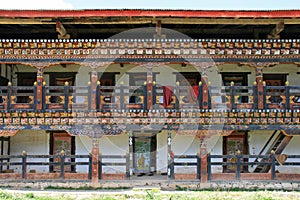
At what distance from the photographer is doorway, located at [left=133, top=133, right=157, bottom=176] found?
14141mm

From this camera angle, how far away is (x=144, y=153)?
1433cm

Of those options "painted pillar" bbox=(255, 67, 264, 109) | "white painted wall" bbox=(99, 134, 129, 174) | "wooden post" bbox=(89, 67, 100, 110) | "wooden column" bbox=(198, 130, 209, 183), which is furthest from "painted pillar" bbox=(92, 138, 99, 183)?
"painted pillar" bbox=(255, 67, 264, 109)

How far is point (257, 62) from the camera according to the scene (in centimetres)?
1216

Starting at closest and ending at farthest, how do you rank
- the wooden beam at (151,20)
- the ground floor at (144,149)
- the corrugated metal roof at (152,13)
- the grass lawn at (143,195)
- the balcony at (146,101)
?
the grass lawn at (143,195), the corrugated metal roof at (152,13), the wooden beam at (151,20), the balcony at (146,101), the ground floor at (144,149)

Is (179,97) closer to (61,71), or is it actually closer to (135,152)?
(135,152)

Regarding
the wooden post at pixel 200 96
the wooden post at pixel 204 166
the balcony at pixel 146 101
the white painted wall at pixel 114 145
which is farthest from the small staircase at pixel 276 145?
the white painted wall at pixel 114 145

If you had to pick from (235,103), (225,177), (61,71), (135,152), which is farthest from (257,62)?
(61,71)

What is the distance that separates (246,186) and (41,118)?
5941 millimetres

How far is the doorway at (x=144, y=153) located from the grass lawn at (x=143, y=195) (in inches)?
112

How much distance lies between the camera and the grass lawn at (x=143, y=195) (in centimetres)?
1039

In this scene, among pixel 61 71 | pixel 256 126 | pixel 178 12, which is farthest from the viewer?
pixel 61 71

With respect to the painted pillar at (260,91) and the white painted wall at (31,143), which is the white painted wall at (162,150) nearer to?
the painted pillar at (260,91)

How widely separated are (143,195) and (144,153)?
3.51 meters

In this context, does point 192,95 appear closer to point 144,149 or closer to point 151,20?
point 151,20
